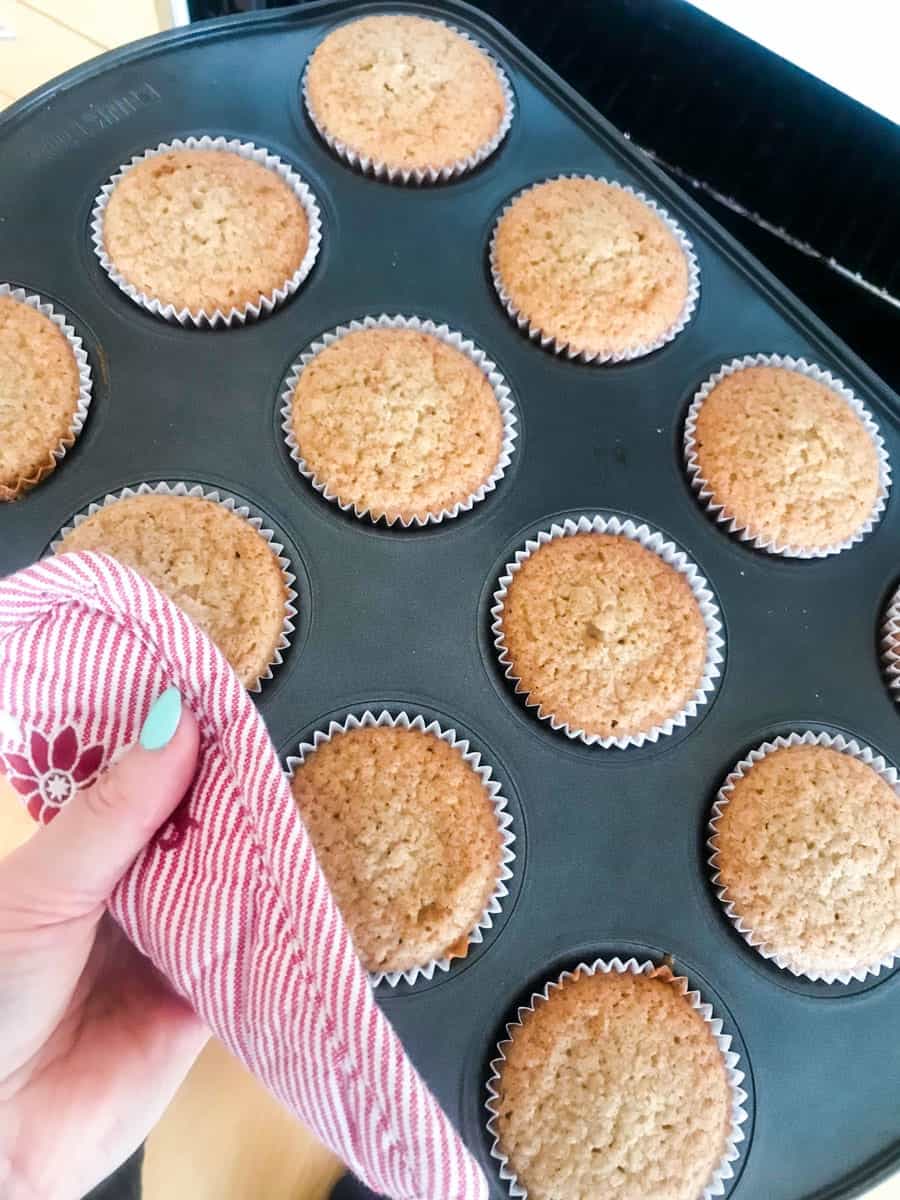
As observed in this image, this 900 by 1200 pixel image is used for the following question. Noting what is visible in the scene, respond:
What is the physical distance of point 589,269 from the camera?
1.44m

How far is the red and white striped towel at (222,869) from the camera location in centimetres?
88

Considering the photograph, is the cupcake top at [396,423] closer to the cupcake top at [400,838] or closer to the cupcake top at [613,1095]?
the cupcake top at [400,838]

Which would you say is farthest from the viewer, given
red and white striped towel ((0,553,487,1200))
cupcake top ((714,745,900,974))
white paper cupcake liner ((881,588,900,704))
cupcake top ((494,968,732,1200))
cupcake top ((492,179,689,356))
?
cupcake top ((492,179,689,356))

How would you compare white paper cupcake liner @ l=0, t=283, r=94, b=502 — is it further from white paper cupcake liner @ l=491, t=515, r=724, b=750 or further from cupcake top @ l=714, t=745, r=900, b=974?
cupcake top @ l=714, t=745, r=900, b=974

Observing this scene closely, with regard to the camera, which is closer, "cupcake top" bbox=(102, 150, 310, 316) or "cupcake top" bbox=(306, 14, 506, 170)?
"cupcake top" bbox=(102, 150, 310, 316)

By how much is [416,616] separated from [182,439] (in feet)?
1.34

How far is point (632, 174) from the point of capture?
1534mm

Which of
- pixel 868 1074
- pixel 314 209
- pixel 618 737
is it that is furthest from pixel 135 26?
pixel 868 1074

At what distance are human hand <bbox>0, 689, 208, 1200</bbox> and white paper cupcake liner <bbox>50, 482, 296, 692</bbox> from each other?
275 millimetres

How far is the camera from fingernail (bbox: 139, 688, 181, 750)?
94 cm

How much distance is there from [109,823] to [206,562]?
0.42 m

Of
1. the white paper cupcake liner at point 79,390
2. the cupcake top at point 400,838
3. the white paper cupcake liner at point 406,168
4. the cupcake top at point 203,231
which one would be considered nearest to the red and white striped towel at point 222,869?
the cupcake top at point 400,838

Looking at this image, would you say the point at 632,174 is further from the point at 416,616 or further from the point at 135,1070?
the point at 135,1070

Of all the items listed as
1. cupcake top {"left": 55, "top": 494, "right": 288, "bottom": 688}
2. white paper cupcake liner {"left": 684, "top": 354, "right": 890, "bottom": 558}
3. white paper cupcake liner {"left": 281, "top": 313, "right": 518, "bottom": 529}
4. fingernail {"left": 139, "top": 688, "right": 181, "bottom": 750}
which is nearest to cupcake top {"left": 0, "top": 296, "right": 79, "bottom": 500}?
cupcake top {"left": 55, "top": 494, "right": 288, "bottom": 688}
